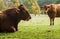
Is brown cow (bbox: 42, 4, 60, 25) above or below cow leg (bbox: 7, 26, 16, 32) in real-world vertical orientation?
below

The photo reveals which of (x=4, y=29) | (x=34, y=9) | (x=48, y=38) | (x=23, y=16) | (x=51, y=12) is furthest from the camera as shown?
(x=34, y=9)

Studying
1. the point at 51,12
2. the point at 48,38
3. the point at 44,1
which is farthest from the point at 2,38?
the point at 44,1

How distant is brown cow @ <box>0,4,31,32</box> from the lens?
9.88 meters

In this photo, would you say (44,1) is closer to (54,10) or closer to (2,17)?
(54,10)

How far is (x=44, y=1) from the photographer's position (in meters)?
86.1

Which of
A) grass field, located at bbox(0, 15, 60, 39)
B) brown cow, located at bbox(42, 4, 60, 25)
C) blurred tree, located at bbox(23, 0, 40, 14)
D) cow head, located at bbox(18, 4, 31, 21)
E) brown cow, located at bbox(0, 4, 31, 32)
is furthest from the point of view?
blurred tree, located at bbox(23, 0, 40, 14)

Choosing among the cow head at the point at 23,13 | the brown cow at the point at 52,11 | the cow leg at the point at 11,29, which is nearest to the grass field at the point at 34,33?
the cow leg at the point at 11,29

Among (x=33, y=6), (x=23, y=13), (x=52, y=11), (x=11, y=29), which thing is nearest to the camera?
(x=11, y=29)

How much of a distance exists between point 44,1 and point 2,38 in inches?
3092

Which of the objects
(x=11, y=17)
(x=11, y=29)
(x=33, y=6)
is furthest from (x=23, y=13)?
(x=33, y=6)

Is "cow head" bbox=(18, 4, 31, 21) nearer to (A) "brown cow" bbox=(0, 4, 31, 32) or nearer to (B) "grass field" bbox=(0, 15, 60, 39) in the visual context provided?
(A) "brown cow" bbox=(0, 4, 31, 32)

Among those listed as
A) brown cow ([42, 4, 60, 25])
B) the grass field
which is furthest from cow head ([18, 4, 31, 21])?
brown cow ([42, 4, 60, 25])

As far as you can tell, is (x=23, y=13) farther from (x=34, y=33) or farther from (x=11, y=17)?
(x=34, y=33)

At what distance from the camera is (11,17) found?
10.3 m
